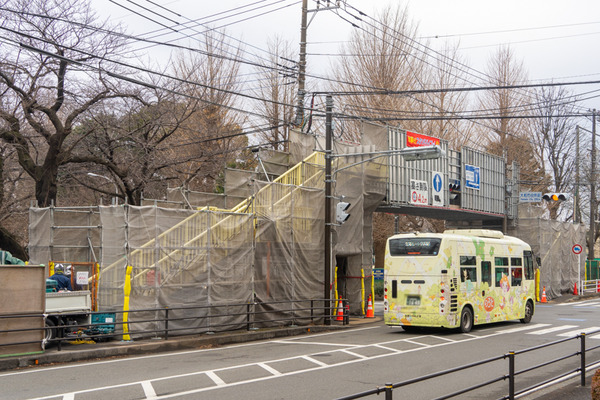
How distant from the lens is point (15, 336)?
1385 cm

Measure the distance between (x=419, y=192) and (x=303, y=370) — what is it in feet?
55.2

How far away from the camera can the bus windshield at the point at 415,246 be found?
1959 centimetres

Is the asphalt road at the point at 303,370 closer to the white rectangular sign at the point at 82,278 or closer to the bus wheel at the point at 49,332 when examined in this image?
the bus wheel at the point at 49,332

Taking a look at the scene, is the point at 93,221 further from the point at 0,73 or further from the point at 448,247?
the point at 448,247

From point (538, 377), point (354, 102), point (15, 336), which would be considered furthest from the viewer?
point (354, 102)

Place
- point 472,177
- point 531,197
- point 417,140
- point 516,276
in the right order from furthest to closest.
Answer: point 531,197
point 472,177
point 417,140
point 516,276

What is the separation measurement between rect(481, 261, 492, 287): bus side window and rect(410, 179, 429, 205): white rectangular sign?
675 centimetres

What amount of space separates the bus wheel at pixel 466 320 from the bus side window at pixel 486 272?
1308 millimetres

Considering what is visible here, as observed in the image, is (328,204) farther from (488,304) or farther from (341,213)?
(488,304)

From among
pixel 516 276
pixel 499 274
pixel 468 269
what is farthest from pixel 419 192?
pixel 468 269

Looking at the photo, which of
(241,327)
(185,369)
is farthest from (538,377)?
(241,327)

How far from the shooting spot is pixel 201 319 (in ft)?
59.7

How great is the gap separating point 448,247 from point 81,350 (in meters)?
11.2

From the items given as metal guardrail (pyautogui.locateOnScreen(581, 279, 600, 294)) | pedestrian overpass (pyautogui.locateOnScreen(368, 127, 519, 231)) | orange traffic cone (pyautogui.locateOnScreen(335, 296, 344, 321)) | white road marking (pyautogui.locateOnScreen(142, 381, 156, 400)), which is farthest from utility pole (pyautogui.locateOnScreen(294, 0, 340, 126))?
metal guardrail (pyautogui.locateOnScreen(581, 279, 600, 294))
